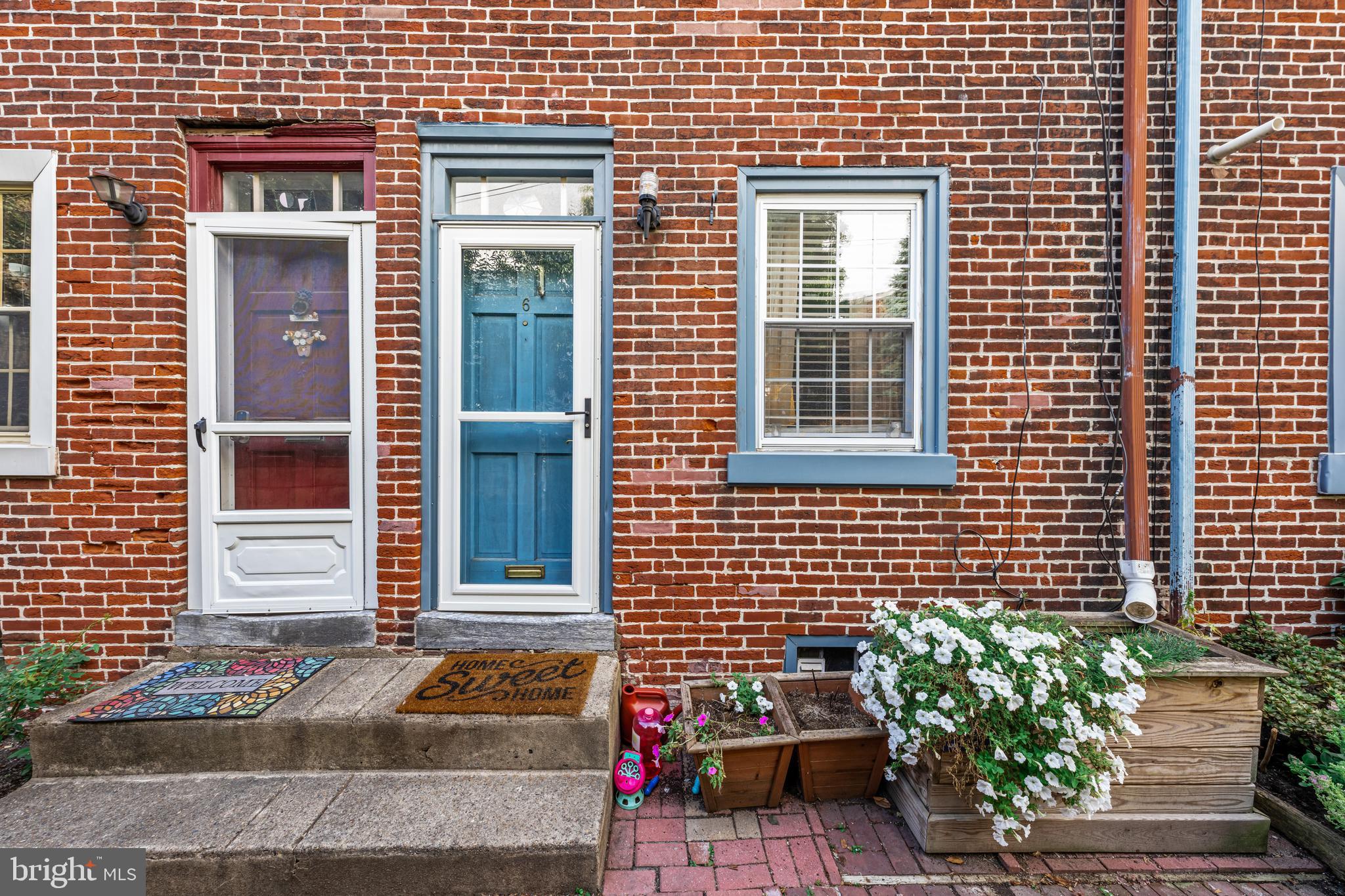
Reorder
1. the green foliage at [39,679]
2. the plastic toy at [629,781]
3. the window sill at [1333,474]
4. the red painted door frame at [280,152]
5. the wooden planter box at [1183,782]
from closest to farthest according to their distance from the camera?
the wooden planter box at [1183,782] < the plastic toy at [629,781] < the green foliage at [39,679] < the window sill at [1333,474] < the red painted door frame at [280,152]

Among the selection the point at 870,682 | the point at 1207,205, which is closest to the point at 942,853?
the point at 870,682

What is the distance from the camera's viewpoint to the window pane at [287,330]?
3443mm

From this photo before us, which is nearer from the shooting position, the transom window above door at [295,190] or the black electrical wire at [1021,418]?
the black electrical wire at [1021,418]

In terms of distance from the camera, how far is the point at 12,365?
11.0 ft

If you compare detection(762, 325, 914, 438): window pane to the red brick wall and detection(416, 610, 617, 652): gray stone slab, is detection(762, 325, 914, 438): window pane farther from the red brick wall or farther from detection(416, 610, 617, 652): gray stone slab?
detection(416, 610, 617, 652): gray stone slab

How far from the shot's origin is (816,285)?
11.2 feet

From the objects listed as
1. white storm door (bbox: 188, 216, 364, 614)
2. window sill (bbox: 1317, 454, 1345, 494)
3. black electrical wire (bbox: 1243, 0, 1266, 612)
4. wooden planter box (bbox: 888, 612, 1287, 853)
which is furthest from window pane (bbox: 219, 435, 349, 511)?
window sill (bbox: 1317, 454, 1345, 494)

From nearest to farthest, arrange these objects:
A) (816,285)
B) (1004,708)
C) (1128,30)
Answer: (1004,708)
(1128,30)
(816,285)

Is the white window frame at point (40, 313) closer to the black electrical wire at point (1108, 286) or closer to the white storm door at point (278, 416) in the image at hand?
the white storm door at point (278, 416)

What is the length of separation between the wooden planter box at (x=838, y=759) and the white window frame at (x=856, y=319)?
1.44m

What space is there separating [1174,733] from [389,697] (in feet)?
10.8

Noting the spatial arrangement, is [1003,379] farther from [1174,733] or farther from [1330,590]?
[1330,590]

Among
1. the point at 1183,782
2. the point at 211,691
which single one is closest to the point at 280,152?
the point at 211,691

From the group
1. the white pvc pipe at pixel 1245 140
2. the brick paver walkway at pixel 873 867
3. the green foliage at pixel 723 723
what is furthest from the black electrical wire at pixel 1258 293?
the green foliage at pixel 723 723
